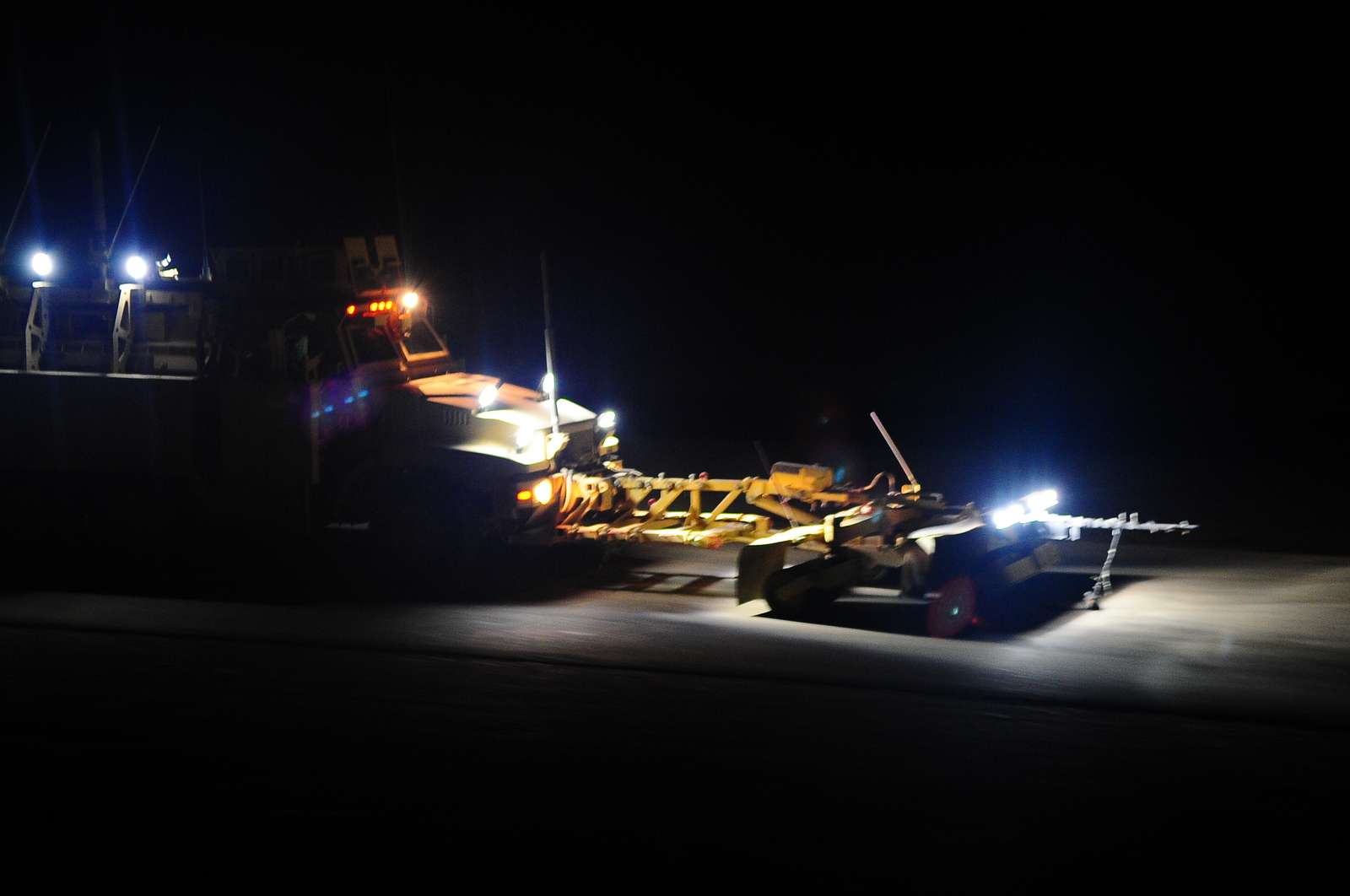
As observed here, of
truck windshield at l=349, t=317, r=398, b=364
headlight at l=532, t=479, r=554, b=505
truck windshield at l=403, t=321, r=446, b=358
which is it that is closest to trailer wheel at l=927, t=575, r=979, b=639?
headlight at l=532, t=479, r=554, b=505

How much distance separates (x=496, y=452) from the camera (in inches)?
503

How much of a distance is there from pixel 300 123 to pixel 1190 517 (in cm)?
2300

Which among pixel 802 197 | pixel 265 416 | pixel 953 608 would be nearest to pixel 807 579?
pixel 953 608

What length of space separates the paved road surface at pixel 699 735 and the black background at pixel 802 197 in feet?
50.8

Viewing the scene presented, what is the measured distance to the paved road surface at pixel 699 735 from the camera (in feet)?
22.0

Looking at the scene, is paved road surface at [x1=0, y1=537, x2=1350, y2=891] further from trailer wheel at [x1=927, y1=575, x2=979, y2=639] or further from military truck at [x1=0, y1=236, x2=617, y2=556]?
military truck at [x1=0, y1=236, x2=617, y2=556]

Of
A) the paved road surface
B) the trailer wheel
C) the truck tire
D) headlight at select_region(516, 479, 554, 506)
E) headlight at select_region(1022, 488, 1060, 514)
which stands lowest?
the paved road surface

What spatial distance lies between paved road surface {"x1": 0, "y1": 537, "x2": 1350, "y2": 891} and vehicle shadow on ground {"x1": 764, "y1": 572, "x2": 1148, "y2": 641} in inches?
2.1

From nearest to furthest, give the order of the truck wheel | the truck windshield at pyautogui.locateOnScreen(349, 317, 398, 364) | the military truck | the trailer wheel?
1. the trailer wheel
2. the truck wheel
3. the military truck
4. the truck windshield at pyautogui.locateOnScreen(349, 317, 398, 364)

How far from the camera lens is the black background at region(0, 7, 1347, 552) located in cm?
2997

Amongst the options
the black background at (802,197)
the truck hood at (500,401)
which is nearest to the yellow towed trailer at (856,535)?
the truck hood at (500,401)

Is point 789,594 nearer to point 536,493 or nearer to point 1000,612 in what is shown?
point 1000,612

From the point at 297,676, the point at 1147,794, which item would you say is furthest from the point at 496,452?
the point at 1147,794

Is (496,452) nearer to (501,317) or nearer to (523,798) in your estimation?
(523,798)
